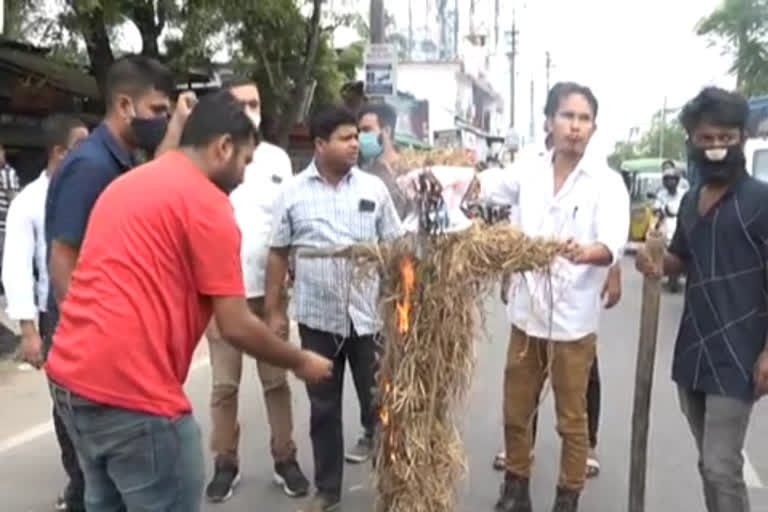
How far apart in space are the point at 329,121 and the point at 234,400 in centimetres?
148

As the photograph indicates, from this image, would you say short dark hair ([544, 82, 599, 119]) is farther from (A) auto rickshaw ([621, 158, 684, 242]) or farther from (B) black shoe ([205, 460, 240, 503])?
(B) black shoe ([205, 460, 240, 503])

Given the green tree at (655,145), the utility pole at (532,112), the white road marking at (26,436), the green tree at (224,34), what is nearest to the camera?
the white road marking at (26,436)

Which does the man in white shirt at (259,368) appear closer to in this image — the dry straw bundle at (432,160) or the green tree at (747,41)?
the dry straw bundle at (432,160)

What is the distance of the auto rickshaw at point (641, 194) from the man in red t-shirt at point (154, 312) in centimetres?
388

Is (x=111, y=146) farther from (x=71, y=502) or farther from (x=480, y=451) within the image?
(x=480, y=451)

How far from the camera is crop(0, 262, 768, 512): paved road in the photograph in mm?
5641

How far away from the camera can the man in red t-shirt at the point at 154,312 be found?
3.04 meters

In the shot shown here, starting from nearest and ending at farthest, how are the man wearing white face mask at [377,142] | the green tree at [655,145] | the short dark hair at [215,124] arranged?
1. the short dark hair at [215,124]
2. the man wearing white face mask at [377,142]
3. the green tree at [655,145]

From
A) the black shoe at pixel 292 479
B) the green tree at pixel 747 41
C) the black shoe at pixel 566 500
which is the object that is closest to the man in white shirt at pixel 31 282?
the black shoe at pixel 292 479

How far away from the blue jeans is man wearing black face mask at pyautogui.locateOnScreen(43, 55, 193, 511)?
812mm

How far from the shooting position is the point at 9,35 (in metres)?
16.0

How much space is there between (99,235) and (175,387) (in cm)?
46

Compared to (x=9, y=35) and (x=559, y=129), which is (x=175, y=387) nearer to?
(x=559, y=129)

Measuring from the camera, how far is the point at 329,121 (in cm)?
521
